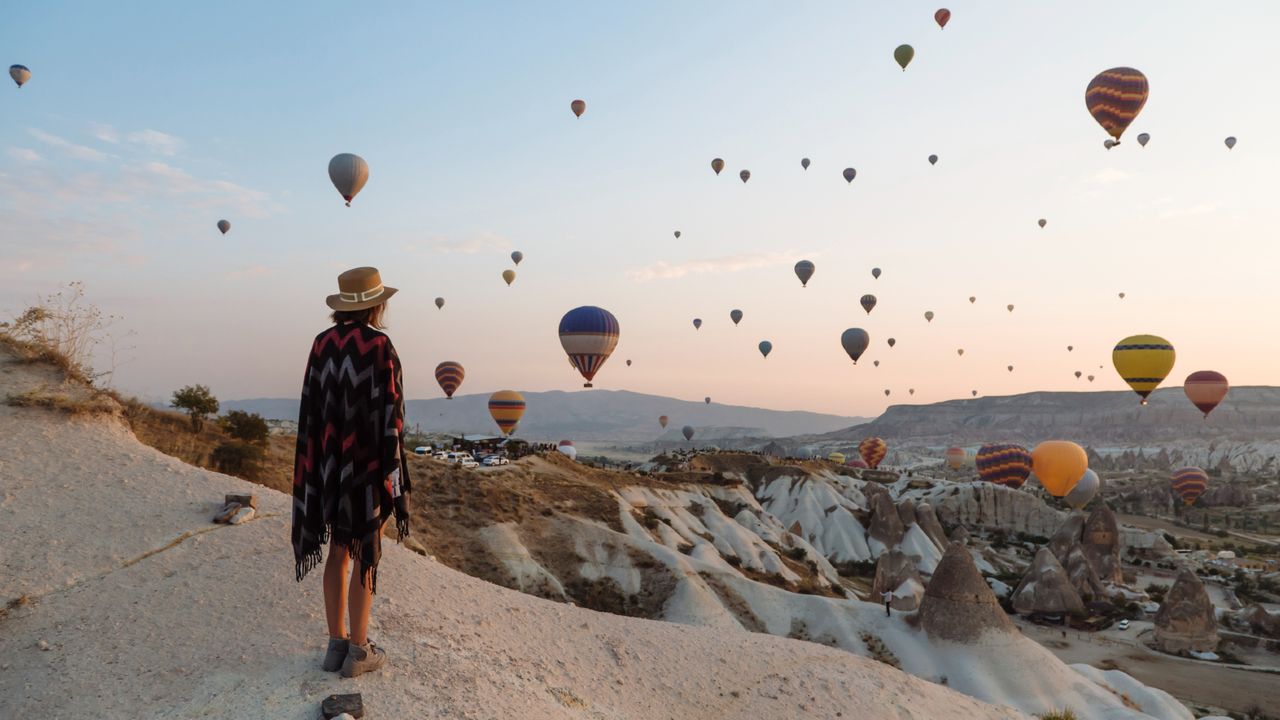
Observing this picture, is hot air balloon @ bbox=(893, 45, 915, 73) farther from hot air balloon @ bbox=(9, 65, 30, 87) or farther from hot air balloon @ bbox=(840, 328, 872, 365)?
hot air balloon @ bbox=(9, 65, 30, 87)

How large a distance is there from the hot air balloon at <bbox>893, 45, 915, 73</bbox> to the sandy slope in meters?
46.5

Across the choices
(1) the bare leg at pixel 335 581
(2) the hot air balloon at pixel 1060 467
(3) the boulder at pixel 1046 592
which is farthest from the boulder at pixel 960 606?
(2) the hot air balloon at pixel 1060 467

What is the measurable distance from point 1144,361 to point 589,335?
120 ft

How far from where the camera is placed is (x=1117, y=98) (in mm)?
42750

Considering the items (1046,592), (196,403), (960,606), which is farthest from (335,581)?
(1046,592)

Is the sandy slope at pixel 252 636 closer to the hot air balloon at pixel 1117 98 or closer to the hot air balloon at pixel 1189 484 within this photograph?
the hot air balloon at pixel 1117 98

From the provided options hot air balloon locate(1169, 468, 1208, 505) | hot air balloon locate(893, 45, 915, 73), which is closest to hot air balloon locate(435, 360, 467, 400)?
hot air balloon locate(893, 45, 915, 73)

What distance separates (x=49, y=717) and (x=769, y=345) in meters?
76.5

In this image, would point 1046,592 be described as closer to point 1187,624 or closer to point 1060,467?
point 1187,624

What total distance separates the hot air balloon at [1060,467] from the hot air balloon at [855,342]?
15.0 metres

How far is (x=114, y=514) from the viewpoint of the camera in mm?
9625

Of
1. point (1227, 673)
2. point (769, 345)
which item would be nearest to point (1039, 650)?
point (1227, 673)

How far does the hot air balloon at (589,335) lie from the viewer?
41438mm

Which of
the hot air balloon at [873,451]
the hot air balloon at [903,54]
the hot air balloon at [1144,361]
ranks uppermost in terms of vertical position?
the hot air balloon at [903,54]
